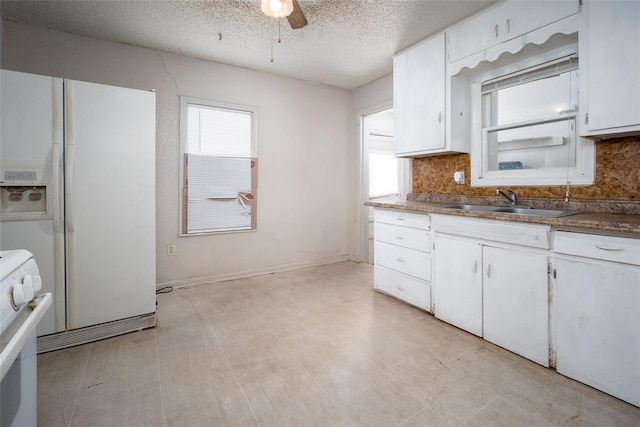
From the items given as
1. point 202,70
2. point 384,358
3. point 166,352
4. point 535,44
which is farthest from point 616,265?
point 202,70

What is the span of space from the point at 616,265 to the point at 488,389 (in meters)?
0.91

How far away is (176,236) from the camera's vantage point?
3385 millimetres

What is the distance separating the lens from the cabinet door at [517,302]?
6.05ft

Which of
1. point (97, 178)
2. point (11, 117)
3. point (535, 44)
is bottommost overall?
point (97, 178)

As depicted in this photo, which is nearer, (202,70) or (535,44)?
(535,44)

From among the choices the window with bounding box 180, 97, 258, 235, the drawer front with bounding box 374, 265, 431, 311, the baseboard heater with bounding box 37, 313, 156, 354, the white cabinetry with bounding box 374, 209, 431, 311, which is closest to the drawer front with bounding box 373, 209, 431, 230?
the white cabinetry with bounding box 374, 209, 431, 311

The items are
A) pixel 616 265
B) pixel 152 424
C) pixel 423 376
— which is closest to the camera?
pixel 152 424

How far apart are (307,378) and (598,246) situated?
5.68 feet

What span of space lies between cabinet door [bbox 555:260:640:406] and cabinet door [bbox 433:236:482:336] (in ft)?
1.62

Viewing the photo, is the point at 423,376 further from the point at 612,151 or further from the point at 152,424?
the point at 612,151

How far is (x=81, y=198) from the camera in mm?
2084

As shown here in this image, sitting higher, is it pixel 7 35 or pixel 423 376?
pixel 7 35

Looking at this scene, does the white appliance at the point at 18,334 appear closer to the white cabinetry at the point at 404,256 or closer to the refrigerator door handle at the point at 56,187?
the refrigerator door handle at the point at 56,187

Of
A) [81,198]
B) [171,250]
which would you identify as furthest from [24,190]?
[171,250]
